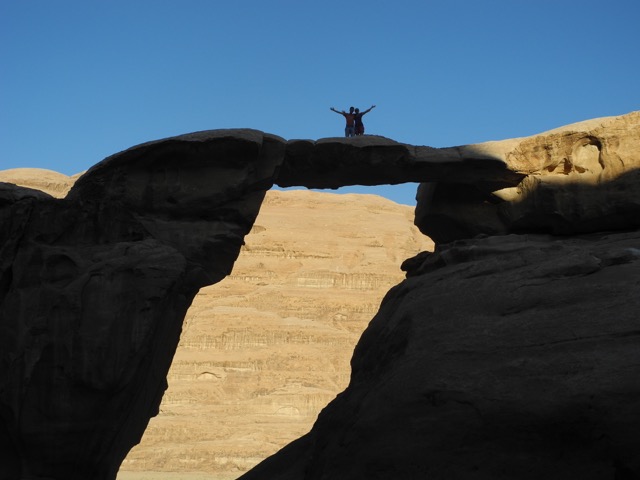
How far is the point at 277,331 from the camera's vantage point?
38.0 m

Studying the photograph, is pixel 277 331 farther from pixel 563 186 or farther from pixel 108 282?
pixel 108 282

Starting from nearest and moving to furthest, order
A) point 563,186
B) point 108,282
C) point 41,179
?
point 108,282 → point 563,186 → point 41,179

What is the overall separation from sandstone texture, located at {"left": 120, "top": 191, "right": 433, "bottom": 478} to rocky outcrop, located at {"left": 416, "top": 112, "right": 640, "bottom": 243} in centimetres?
1847

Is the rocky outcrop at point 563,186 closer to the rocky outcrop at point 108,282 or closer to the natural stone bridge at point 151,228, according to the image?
the natural stone bridge at point 151,228

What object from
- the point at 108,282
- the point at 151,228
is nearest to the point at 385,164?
the point at 151,228

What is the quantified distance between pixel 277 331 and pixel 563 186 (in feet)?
84.5

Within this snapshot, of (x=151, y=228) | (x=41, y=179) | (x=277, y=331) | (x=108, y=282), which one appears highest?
(x=41, y=179)

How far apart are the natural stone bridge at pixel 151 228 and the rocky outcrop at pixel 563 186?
0.8 inches

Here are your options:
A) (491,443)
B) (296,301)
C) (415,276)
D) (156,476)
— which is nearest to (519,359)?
(491,443)

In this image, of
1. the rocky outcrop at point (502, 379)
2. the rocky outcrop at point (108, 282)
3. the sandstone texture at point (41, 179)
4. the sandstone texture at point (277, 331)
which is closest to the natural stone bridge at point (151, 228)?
the rocky outcrop at point (108, 282)

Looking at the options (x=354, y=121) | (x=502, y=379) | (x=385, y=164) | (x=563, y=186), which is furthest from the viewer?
(x=354, y=121)

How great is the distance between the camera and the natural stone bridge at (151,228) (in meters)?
11.6

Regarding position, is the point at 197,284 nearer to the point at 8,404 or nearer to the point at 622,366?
the point at 8,404

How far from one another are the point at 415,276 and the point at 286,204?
33908 mm
